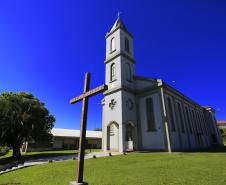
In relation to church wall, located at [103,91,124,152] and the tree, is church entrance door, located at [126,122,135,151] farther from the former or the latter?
the tree

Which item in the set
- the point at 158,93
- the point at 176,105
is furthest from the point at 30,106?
the point at 176,105

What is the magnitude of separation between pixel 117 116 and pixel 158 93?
21.6 feet

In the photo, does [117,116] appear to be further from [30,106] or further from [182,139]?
[30,106]

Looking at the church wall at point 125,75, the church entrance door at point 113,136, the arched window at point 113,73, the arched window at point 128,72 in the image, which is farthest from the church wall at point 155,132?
the arched window at point 113,73

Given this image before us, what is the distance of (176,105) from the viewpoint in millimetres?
27469

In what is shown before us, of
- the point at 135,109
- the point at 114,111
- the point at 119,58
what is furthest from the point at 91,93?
the point at 119,58

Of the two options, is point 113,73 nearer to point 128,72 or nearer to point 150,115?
point 128,72

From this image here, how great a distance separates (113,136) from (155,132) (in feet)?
19.3

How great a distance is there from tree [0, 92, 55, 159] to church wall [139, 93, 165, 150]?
50.5ft

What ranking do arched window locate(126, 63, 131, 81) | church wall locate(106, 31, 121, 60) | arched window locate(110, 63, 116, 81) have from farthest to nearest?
1. church wall locate(106, 31, 121, 60)
2. arched window locate(126, 63, 131, 81)
3. arched window locate(110, 63, 116, 81)

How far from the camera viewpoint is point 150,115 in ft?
80.8

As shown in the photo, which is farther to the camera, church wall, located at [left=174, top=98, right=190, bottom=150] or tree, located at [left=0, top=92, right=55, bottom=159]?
church wall, located at [left=174, top=98, right=190, bottom=150]

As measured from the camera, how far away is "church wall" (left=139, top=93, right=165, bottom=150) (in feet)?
74.3

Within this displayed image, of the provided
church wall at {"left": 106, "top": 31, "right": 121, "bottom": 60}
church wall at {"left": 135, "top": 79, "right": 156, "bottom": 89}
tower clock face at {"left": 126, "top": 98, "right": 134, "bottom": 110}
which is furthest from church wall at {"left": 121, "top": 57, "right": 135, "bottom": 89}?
tower clock face at {"left": 126, "top": 98, "right": 134, "bottom": 110}
